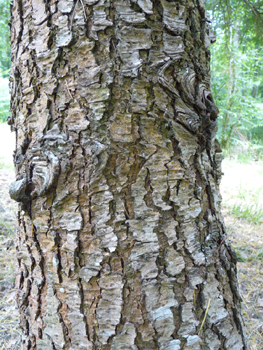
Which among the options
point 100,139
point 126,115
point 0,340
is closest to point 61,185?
point 100,139

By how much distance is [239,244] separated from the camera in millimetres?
2488

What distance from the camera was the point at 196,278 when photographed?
855 mm

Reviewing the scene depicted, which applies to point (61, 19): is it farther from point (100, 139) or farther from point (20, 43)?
point (100, 139)

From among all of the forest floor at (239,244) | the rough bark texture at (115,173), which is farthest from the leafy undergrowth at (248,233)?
the rough bark texture at (115,173)

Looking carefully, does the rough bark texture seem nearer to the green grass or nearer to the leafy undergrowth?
the leafy undergrowth

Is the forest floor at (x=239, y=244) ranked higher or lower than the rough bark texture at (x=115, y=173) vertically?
lower

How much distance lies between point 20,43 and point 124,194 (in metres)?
0.66

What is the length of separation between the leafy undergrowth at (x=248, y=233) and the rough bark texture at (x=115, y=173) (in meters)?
1.02

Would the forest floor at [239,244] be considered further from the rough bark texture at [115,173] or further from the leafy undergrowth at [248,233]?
the rough bark texture at [115,173]

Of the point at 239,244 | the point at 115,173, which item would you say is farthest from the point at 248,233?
the point at 115,173

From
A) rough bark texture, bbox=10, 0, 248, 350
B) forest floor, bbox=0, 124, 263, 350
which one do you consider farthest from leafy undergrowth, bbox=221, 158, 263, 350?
rough bark texture, bbox=10, 0, 248, 350

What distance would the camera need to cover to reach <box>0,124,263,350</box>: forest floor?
1531 mm

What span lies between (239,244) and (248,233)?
1.13 feet

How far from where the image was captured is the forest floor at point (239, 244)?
5.02 feet
